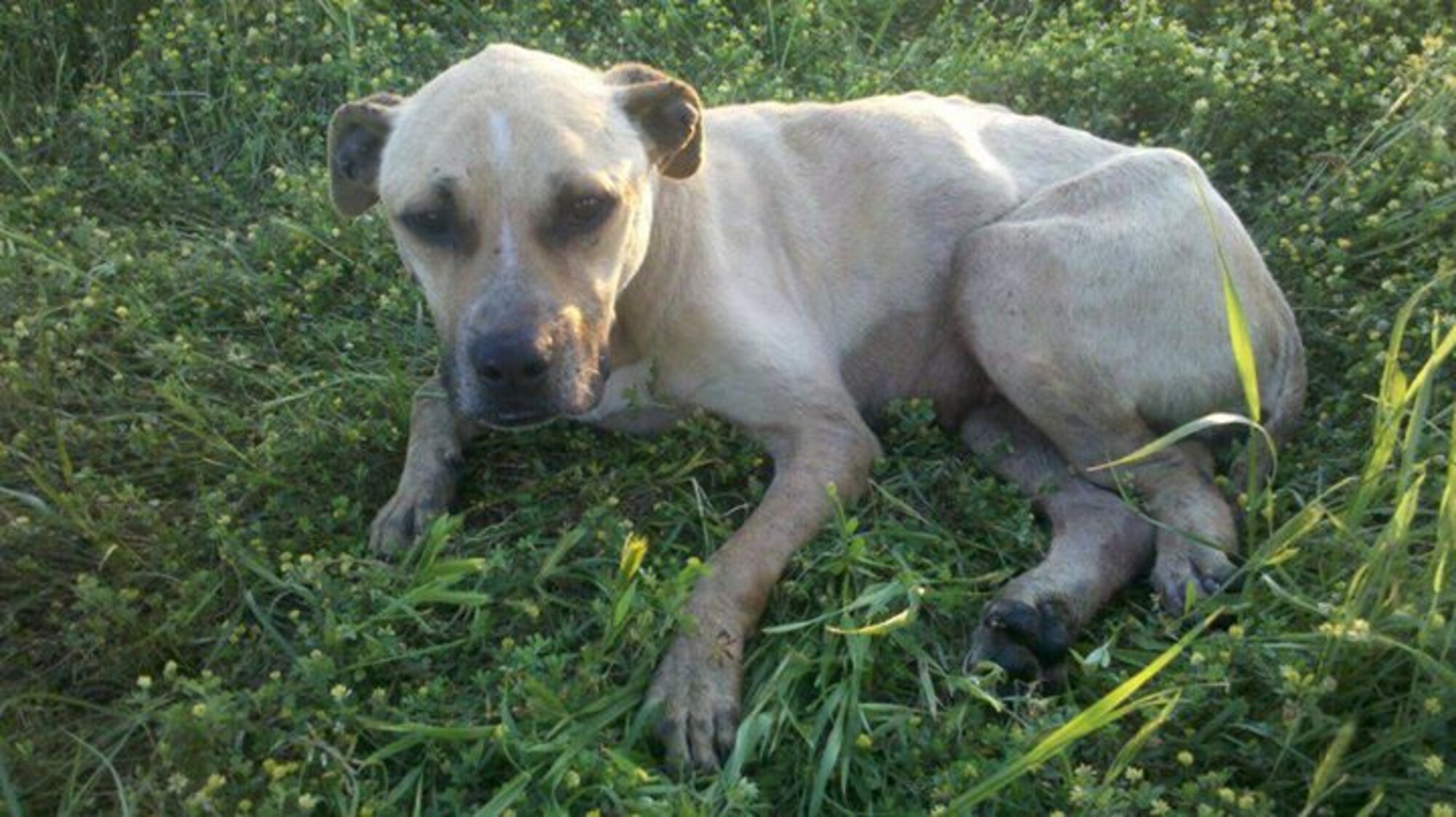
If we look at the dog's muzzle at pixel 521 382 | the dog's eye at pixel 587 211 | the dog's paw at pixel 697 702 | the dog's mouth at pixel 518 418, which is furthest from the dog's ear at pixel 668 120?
the dog's paw at pixel 697 702

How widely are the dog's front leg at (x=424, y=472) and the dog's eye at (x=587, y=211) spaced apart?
613 mm

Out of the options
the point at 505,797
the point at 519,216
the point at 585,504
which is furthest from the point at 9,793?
the point at 519,216

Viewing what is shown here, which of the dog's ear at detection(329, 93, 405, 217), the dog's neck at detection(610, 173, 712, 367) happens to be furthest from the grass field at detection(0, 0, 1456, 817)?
the dog's ear at detection(329, 93, 405, 217)

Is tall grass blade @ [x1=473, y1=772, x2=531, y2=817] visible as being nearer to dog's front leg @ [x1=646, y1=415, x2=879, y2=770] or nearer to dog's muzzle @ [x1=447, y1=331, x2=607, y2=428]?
dog's front leg @ [x1=646, y1=415, x2=879, y2=770]

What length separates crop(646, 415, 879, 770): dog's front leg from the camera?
9.16 feet

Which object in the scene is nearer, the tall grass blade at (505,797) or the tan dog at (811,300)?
the tall grass blade at (505,797)

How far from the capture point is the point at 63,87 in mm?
5645

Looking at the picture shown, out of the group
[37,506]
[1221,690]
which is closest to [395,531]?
[37,506]

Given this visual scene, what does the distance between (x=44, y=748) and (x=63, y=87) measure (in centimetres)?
368

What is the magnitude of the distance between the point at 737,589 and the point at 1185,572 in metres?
1.04

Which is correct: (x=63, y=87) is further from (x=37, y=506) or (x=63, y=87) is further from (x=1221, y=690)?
(x=1221, y=690)

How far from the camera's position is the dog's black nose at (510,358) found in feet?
10.0

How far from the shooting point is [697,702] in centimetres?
282

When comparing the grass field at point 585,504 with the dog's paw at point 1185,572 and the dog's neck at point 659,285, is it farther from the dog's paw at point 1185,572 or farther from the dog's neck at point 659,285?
the dog's neck at point 659,285
